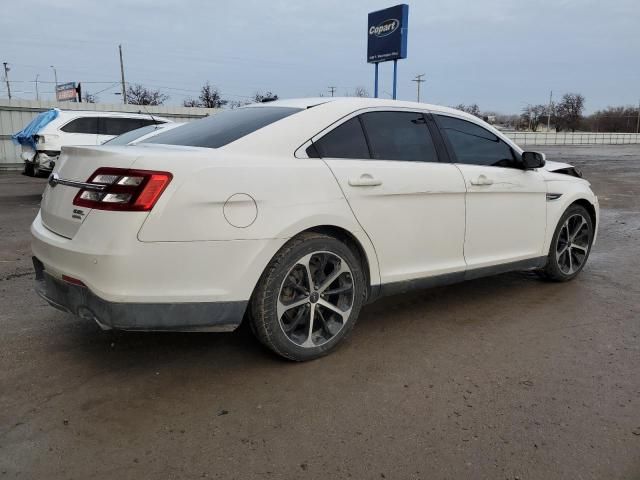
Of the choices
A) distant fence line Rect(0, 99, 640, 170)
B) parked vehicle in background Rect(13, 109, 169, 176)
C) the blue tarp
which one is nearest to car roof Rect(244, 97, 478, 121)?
parked vehicle in background Rect(13, 109, 169, 176)

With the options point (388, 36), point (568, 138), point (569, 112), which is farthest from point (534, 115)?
point (388, 36)

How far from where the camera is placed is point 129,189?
278cm

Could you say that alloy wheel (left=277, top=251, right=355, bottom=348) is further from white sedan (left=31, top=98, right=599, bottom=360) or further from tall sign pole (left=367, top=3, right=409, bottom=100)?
tall sign pole (left=367, top=3, right=409, bottom=100)

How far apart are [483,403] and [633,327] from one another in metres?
1.82

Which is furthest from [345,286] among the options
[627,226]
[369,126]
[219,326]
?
[627,226]

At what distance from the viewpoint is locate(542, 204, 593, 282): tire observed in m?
5.07

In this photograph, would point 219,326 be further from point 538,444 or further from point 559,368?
point 559,368

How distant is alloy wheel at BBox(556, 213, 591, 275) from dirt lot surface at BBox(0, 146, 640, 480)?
75 centimetres

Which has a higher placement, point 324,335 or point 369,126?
point 369,126

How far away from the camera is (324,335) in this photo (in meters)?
3.47

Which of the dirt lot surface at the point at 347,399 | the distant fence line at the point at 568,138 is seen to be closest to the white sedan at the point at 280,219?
the dirt lot surface at the point at 347,399

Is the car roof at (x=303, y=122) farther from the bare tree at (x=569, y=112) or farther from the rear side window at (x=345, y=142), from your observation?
the bare tree at (x=569, y=112)

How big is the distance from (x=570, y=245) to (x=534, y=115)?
110 meters

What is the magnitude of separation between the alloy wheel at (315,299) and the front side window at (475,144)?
1456 millimetres
